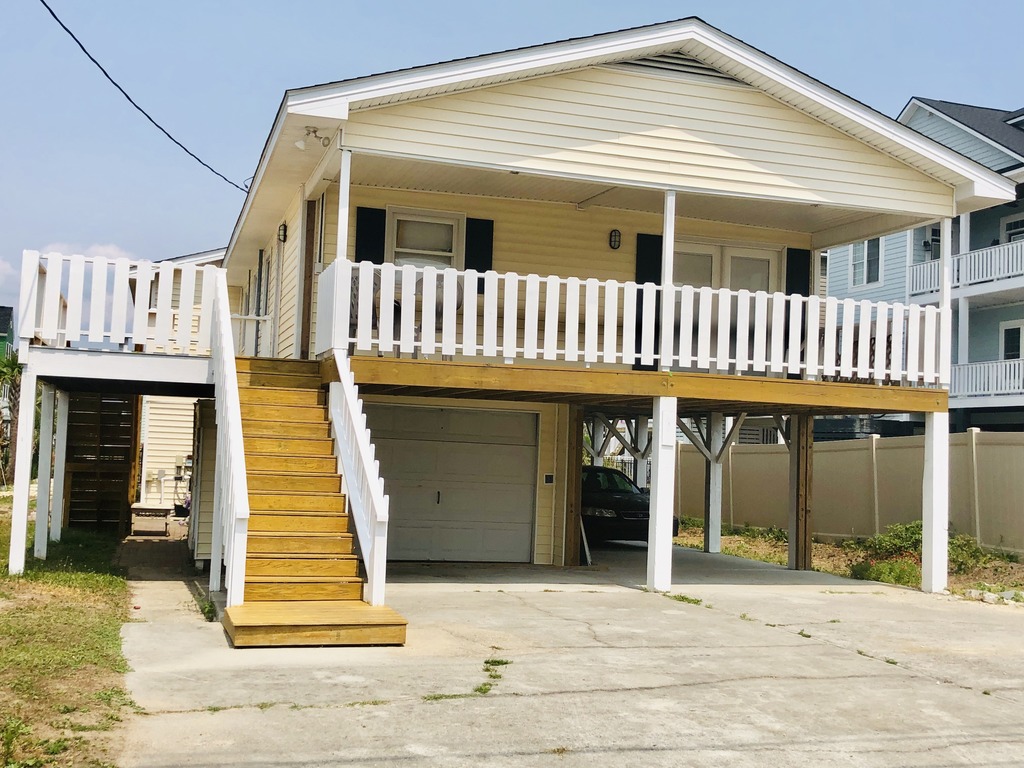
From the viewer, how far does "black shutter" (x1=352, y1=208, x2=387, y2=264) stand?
1462 cm

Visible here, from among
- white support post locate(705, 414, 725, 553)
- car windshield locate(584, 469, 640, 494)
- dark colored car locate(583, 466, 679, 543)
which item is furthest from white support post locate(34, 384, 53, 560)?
white support post locate(705, 414, 725, 553)

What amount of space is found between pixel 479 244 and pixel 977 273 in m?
16.6

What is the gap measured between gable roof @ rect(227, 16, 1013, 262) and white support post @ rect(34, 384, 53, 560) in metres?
3.90

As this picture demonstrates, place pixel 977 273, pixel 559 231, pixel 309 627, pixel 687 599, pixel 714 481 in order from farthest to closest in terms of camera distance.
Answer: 1. pixel 977 273
2. pixel 714 481
3. pixel 559 231
4. pixel 687 599
5. pixel 309 627

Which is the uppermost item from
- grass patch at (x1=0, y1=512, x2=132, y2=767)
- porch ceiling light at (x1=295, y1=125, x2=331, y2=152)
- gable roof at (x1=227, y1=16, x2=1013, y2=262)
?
gable roof at (x1=227, y1=16, x2=1013, y2=262)

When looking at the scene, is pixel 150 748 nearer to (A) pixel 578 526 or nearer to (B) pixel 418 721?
(B) pixel 418 721

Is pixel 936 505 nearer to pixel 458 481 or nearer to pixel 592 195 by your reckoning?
pixel 592 195

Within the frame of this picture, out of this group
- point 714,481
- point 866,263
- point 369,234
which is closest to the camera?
point 369,234

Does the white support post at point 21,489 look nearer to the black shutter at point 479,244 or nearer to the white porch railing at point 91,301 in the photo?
the white porch railing at point 91,301

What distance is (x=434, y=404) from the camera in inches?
635

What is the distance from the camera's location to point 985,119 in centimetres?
3011

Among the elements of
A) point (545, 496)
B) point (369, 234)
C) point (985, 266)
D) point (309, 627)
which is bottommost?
point (309, 627)

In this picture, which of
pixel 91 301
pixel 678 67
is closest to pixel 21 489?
pixel 91 301

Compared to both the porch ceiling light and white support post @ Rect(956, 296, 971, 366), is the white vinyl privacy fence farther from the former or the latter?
the porch ceiling light
